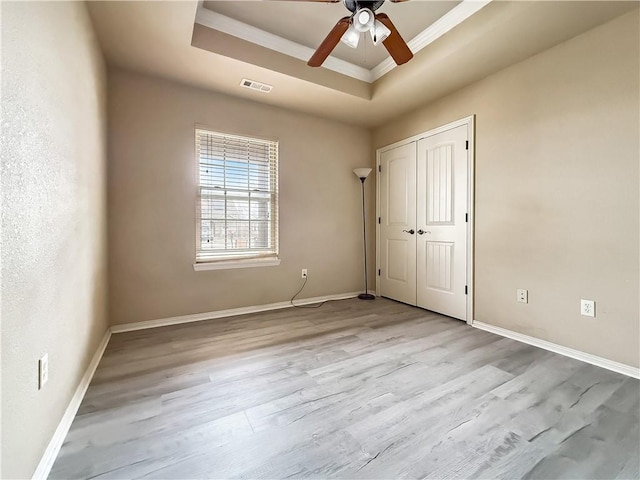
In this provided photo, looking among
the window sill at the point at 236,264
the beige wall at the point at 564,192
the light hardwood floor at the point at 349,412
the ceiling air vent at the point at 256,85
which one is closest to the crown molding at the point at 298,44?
the ceiling air vent at the point at 256,85

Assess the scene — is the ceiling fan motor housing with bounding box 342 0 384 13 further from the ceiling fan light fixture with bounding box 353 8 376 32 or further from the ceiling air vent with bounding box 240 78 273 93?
the ceiling air vent with bounding box 240 78 273 93

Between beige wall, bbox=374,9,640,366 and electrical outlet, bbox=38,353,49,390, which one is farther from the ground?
beige wall, bbox=374,9,640,366

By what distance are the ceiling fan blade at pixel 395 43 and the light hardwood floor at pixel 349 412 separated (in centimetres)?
222

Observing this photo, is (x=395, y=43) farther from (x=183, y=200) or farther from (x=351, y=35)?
(x=183, y=200)

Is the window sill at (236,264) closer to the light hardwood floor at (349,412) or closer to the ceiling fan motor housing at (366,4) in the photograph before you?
the light hardwood floor at (349,412)

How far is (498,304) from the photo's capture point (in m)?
2.64

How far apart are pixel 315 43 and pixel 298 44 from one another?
6.7 inches

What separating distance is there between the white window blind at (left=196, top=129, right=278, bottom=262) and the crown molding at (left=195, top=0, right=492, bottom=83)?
0.99 m

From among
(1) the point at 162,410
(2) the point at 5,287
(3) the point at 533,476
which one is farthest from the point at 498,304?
(2) the point at 5,287

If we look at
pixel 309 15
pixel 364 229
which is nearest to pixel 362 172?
pixel 364 229

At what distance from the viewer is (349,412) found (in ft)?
4.83

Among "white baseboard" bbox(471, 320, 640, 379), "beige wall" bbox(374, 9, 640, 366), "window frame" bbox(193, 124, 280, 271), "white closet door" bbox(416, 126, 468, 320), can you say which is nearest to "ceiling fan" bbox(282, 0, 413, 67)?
"beige wall" bbox(374, 9, 640, 366)

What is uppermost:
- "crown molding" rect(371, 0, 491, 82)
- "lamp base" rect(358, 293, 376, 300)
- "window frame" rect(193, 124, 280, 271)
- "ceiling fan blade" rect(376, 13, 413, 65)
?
"crown molding" rect(371, 0, 491, 82)

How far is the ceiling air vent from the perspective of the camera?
9.18 feet
